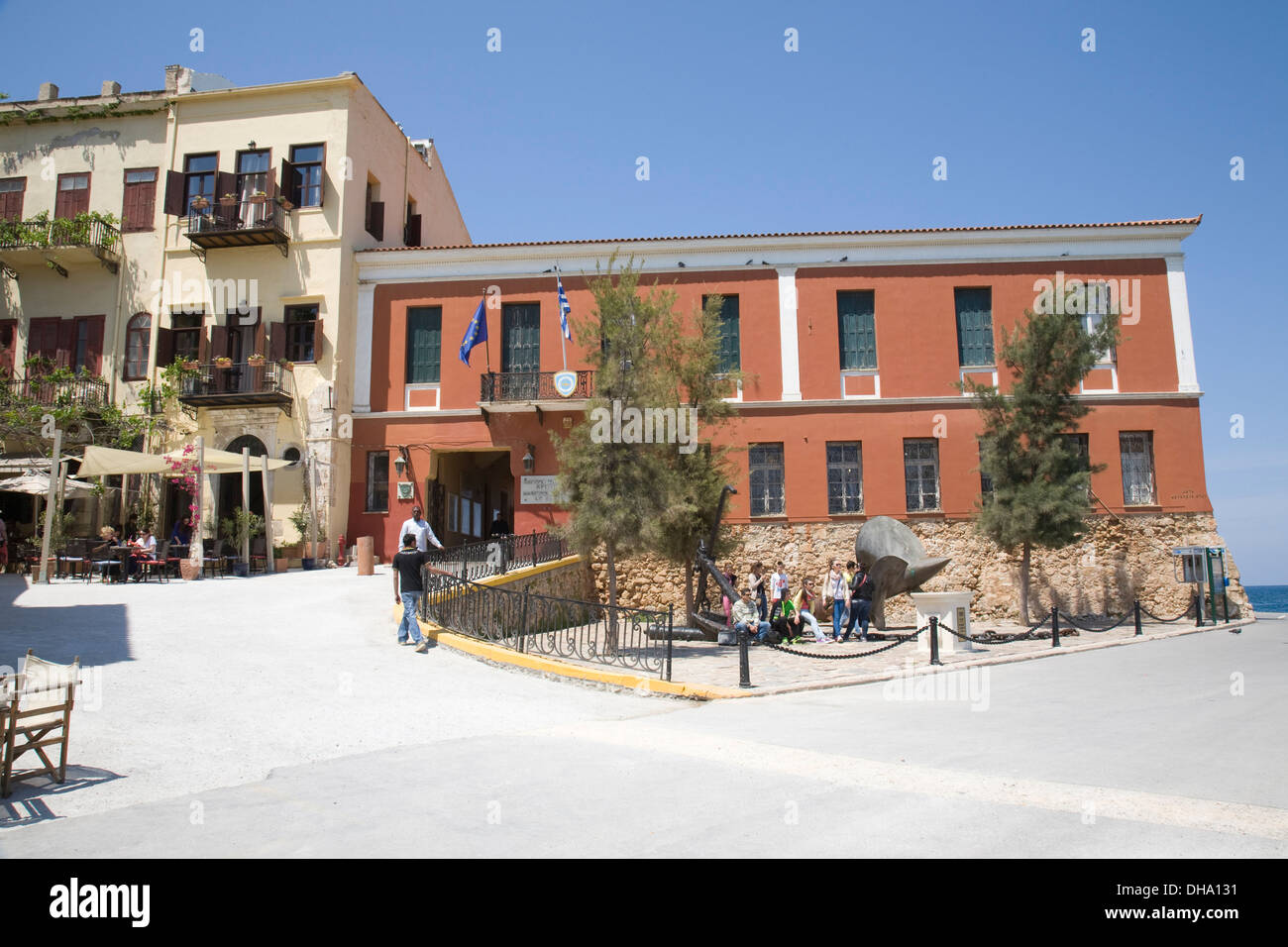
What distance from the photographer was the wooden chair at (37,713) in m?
5.42

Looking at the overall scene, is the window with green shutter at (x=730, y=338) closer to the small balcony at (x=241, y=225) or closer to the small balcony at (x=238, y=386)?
the small balcony at (x=238, y=386)

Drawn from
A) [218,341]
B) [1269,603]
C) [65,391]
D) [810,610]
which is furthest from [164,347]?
[1269,603]

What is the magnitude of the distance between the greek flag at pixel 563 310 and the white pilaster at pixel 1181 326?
15327 mm

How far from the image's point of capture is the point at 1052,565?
20078mm

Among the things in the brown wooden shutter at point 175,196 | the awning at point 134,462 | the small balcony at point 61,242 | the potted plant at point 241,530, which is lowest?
the potted plant at point 241,530

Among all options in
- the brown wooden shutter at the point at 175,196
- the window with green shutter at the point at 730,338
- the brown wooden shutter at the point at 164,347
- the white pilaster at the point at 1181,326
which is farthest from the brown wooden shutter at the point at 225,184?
the white pilaster at the point at 1181,326

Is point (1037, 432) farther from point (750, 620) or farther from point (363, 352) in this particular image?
point (363, 352)

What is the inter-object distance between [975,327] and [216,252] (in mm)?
20746

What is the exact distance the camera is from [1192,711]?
26.6ft

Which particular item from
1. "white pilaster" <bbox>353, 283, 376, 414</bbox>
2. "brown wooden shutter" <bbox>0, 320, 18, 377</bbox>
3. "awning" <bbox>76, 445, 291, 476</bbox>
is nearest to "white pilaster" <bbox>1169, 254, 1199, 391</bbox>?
"white pilaster" <bbox>353, 283, 376, 414</bbox>

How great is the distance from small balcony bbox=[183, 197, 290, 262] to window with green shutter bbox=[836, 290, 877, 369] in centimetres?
1502
